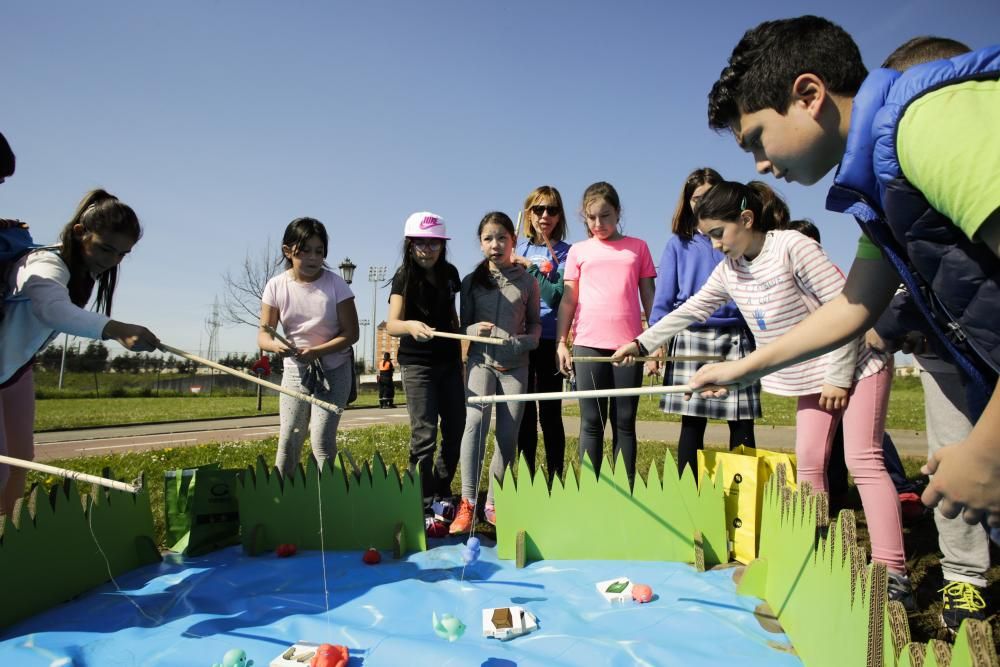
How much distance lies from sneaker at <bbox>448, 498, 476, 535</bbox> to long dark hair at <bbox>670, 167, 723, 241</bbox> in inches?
83.9

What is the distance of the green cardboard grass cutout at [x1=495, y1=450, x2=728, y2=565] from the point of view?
2.94 metres

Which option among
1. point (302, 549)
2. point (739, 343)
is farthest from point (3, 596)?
point (739, 343)

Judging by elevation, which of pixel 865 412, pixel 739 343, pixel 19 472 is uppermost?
pixel 739 343

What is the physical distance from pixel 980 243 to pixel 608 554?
2328 mm

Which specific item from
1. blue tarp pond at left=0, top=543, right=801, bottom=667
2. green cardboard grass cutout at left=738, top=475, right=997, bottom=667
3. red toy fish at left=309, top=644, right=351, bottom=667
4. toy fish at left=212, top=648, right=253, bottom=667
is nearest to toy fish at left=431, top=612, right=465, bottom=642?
blue tarp pond at left=0, top=543, right=801, bottom=667

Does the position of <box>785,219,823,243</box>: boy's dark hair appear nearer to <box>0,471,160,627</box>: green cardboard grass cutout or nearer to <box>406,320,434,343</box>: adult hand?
<box>406,320,434,343</box>: adult hand

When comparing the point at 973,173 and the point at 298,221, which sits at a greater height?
the point at 298,221

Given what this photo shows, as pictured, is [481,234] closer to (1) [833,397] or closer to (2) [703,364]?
(2) [703,364]

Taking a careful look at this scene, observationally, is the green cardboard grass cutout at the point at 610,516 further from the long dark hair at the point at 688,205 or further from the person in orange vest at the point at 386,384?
the person in orange vest at the point at 386,384

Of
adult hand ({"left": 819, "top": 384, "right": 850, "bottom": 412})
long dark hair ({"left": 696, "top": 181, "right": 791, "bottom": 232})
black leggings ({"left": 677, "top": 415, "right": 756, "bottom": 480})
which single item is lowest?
black leggings ({"left": 677, "top": 415, "right": 756, "bottom": 480})

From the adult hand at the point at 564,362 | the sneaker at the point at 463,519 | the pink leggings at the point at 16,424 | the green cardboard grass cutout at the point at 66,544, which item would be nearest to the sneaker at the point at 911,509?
the adult hand at the point at 564,362

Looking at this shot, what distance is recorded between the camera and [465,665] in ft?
6.53

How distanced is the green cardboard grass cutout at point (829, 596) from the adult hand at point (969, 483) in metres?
0.19

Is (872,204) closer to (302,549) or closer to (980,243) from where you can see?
(980,243)
